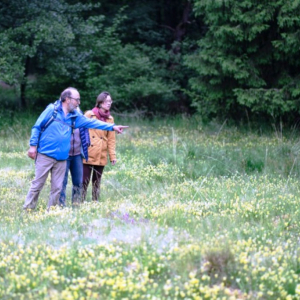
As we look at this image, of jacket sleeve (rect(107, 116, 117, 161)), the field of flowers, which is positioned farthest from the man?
jacket sleeve (rect(107, 116, 117, 161))

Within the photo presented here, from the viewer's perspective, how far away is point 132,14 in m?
24.5

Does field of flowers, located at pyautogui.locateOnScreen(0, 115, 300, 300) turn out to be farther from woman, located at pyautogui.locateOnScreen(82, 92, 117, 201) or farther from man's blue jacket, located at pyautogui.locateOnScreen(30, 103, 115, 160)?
man's blue jacket, located at pyautogui.locateOnScreen(30, 103, 115, 160)

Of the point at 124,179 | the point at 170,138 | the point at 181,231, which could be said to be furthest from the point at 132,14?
the point at 181,231

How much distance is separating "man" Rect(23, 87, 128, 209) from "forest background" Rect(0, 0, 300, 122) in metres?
8.55

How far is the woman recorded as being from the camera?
8.20 m

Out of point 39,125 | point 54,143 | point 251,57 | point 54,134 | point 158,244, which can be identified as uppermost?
point 251,57

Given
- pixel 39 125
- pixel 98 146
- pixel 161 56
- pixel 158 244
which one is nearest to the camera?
pixel 158 244

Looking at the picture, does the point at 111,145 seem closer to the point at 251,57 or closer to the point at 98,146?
the point at 98,146

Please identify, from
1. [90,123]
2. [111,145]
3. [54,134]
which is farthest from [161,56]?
[54,134]

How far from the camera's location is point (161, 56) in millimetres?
22953

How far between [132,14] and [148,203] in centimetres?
1880

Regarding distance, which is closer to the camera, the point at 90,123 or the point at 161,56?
the point at 90,123

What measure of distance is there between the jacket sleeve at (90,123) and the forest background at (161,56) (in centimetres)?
803

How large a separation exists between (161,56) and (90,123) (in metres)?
15.9
